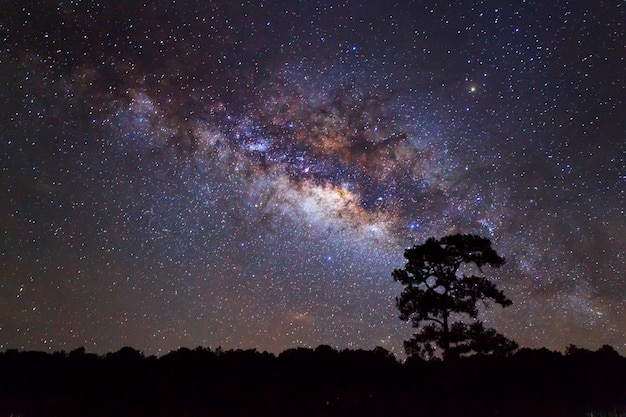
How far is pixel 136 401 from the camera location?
13812 millimetres

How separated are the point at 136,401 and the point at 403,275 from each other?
49.5 feet

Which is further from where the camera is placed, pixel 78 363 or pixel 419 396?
pixel 78 363

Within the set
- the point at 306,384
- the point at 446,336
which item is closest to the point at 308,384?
the point at 306,384

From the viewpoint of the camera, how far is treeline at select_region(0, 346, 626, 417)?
13555 mm

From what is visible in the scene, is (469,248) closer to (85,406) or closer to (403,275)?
(403,275)

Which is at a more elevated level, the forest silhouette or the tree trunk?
the tree trunk

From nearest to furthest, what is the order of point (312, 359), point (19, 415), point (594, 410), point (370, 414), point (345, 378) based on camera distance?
point (19, 415) → point (370, 414) → point (594, 410) → point (345, 378) → point (312, 359)

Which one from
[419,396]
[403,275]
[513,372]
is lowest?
[419,396]

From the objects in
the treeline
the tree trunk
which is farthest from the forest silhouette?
the tree trunk

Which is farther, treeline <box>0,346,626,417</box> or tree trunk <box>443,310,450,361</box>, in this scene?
tree trunk <box>443,310,450,361</box>

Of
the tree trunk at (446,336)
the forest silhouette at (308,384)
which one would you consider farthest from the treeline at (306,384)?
the tree trunk at (446,336)

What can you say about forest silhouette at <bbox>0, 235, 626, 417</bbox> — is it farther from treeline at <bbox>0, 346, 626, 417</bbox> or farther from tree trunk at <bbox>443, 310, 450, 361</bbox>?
tree trunk at <bbox>443, 310, 450, 361</bbox>

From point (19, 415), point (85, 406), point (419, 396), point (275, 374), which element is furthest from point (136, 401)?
point (419, 396)

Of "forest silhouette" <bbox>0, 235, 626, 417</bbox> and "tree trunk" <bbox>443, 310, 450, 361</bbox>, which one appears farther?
"tree trunk" <bbox>443, 310, 450, 361</bbox>
